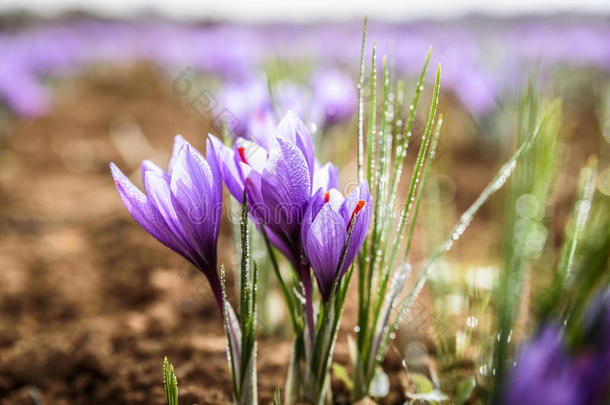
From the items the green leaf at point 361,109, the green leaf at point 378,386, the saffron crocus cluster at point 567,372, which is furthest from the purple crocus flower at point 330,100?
the saffron crocus cluster at point 567,372

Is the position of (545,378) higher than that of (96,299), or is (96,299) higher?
(545,378)

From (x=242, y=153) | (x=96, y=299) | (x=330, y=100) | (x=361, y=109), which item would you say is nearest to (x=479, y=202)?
(x=361, y=109)

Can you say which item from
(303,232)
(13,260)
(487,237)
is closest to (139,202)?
(303,232)

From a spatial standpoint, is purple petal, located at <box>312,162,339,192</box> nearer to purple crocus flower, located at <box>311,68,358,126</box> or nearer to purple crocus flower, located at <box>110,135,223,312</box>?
purple crocus flower, located at <box>110,135,223,312</box>

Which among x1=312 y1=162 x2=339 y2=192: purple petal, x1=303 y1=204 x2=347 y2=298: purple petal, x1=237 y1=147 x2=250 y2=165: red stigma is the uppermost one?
x1=237 y1=147 x2=250 y2=165: red stigma

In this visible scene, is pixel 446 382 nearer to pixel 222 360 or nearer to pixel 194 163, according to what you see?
pixel 222 360

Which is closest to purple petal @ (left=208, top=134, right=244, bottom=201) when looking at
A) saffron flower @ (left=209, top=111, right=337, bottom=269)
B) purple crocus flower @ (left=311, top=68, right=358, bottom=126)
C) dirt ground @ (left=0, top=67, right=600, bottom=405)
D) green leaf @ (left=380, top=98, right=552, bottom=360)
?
saffron flower @ (left=209, top=111, right=337, bottom=269)

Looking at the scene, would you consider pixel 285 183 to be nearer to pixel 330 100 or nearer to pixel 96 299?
pixel 330 100
